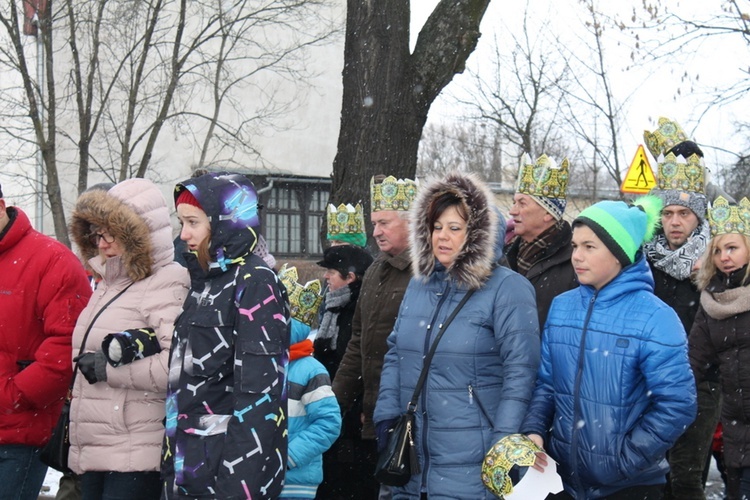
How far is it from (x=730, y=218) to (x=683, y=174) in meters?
0.59

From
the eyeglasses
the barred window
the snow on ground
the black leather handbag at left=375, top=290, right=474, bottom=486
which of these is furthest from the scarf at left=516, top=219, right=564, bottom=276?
the barred window

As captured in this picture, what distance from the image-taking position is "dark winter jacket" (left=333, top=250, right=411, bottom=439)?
5254 millimetres

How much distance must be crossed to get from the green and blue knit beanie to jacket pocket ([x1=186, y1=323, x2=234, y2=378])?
167cm

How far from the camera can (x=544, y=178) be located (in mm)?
5305

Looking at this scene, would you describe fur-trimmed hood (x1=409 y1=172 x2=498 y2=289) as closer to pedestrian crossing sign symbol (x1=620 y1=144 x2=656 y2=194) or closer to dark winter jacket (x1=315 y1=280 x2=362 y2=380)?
dark winter jacket (x1=315 y1=280 x2=362 y2=380)

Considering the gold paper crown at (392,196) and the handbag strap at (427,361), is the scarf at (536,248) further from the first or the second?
the handbag strap at (427,361)

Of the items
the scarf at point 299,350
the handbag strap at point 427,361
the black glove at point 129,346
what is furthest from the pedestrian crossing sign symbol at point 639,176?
the black glove at point 129,346

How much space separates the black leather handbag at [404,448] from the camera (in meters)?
3.75

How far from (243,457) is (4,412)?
5.75 feet

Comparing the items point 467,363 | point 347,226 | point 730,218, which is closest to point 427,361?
point 467,363

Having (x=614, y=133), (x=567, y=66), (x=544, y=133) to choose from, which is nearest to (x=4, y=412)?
(x=614, y=133)

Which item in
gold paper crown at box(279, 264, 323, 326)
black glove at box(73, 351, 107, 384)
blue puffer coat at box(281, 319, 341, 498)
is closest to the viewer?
black glove at box(73, 351, 107, 384)

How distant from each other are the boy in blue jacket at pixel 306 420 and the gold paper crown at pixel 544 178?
164cm

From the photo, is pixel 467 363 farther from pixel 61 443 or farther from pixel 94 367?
pixel 61 443
